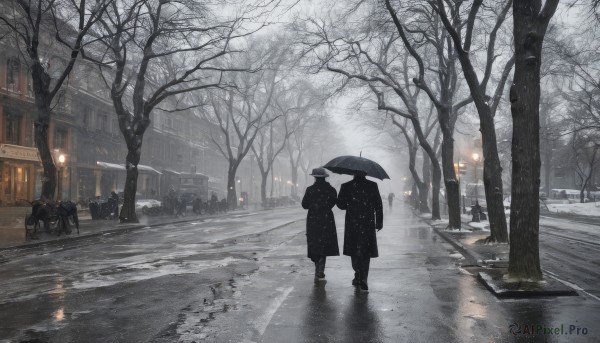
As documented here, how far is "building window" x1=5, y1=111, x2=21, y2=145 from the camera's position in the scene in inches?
1234

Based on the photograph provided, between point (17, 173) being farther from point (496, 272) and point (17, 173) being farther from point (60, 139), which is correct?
point (496, 272)

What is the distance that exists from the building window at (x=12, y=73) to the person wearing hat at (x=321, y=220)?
2841cm

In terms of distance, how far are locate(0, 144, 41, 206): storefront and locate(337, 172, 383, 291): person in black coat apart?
86.3ft

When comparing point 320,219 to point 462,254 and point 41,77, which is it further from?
point 41,77

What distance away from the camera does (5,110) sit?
1217 inches

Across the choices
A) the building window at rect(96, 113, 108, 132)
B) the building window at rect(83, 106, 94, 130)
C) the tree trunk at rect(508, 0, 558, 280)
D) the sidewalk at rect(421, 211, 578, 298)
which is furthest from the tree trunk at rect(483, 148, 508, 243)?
the building window at rect(96, 113, 108, 132)

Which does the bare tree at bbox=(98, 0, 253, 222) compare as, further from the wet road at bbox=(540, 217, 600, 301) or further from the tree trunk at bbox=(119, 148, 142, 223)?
the wet road at bbox=(540, 217, 600, 301)

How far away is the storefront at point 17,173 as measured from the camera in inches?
1201

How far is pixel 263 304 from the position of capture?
6898mm

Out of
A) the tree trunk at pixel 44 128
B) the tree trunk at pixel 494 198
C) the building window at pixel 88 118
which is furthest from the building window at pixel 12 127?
the tree trunk at pixel 494 198

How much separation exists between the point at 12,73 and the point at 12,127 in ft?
10.3

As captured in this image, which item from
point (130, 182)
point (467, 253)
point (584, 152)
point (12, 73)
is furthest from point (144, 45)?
point (584, 152)

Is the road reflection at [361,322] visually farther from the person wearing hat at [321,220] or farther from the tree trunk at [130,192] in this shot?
the tree trunk at [130,192]

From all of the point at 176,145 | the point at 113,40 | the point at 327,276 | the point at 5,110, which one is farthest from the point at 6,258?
the point at 176,145
